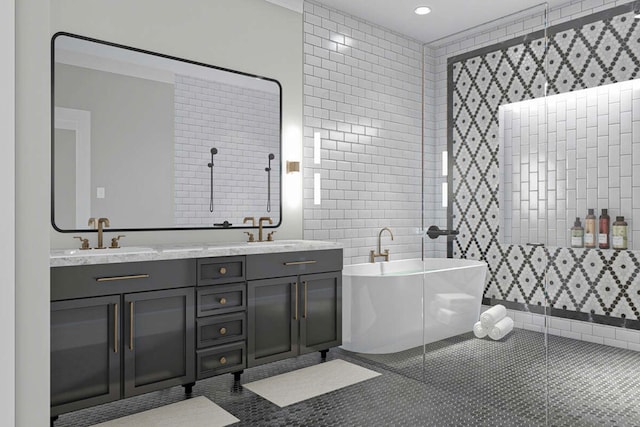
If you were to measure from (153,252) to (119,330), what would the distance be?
472mm

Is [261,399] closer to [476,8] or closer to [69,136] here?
[69,136]

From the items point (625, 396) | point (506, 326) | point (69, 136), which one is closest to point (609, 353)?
point (625, 396)

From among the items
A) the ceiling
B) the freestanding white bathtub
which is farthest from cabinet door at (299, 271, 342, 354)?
the ceiling

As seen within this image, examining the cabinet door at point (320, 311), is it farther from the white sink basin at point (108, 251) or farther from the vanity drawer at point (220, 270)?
the white sink basin at point (108, 251)

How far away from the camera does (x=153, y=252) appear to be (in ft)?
8.86

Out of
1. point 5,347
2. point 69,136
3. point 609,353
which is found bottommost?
point 609,353

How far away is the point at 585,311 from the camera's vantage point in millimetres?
2568

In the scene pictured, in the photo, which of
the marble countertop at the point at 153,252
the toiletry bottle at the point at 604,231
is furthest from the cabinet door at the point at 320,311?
the toiletry bottle at the point at 604,231

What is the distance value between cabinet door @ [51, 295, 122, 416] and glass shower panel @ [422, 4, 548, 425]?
1.90 m

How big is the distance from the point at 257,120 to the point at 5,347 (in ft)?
11.3

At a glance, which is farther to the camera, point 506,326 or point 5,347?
point 506,326

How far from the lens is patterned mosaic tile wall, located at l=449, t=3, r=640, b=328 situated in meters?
2.48

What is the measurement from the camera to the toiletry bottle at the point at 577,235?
249 cm

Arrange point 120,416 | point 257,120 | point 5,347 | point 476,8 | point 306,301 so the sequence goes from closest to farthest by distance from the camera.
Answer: point 5,347
point 120,416
point 306,301
point 257,120
point 476,8
